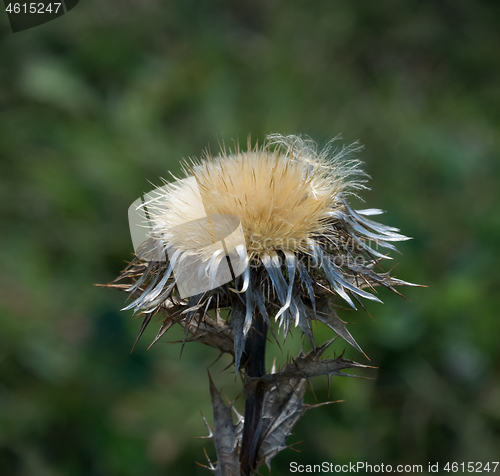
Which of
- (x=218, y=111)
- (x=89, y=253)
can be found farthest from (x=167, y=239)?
(x=218, y=111)

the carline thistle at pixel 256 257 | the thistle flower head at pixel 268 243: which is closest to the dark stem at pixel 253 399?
the carline thistle at pixel 256 257

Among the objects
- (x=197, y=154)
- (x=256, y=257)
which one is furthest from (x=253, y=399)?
(x=197, y=154)

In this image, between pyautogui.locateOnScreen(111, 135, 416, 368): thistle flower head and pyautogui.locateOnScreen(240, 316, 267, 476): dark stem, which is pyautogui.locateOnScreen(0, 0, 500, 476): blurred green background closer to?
pyautogui.locateOnScreen(240, 316, 267, 476): dark stem

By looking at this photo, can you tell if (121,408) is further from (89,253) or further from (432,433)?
(432,433)

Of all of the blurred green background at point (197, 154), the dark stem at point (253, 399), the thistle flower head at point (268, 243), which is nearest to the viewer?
the thistle flower head at point (268, 243)

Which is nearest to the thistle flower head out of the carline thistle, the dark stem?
the carline thistle

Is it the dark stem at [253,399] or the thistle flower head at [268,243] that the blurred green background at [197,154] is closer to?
the dark stem at [253,399]
